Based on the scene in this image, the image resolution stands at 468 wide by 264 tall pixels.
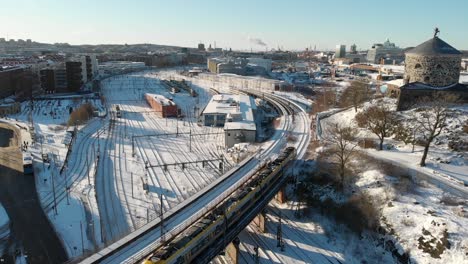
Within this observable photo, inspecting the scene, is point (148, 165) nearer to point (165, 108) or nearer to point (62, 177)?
point (62, 177)

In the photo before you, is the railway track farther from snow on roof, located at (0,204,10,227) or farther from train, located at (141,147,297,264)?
snow on roof, located at (0,204,10,227)

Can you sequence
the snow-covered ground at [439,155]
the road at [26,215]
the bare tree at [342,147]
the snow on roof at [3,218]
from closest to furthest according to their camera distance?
the road at [26,215]
the snow on roof at [3,218]
the snow-covered ground at [439,155]
the bare tree at [342,147]

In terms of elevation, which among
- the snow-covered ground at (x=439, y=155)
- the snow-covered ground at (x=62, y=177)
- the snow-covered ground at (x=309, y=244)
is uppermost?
the snow-covered ground at (x=439, y=155)

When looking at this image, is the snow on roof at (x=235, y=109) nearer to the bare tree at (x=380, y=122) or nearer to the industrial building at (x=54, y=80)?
the bare tree at (x=380, y=122)

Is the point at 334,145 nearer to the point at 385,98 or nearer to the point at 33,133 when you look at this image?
the point at 385,98

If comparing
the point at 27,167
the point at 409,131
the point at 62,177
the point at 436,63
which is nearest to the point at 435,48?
the point at 436,63

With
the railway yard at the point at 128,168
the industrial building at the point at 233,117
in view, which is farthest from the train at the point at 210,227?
the industrial building at the point at 233,117

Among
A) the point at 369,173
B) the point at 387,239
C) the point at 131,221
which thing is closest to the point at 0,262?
the point at 131,221

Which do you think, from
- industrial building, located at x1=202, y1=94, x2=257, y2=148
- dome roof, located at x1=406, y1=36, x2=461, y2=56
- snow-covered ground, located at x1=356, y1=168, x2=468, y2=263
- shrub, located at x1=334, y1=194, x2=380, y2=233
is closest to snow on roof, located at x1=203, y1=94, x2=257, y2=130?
industrial building, located at x1=202, y1=94, x2=257, y2=148
